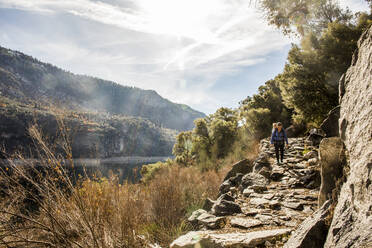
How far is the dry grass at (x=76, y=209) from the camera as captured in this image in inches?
88.9

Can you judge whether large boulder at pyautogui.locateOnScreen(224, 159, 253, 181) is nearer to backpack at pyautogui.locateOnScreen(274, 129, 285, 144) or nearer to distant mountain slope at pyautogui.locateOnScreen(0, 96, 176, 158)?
backpack at pyautogui.locateOnScreen(274, 129, 285, 144)

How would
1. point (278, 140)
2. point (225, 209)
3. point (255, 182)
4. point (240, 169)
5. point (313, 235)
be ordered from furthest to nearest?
point (240, 169)
point (278, 140)
point (255, 182)
point (225, 209)
point (313, 235)

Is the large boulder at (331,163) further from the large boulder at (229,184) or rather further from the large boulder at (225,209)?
the large boulder at (229,184)

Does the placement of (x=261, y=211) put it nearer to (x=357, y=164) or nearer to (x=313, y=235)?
(x=313, y=235)

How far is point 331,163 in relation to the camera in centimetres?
262

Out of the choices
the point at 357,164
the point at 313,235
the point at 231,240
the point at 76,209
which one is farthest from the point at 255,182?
the point at 76,209

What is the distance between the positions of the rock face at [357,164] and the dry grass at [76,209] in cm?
227

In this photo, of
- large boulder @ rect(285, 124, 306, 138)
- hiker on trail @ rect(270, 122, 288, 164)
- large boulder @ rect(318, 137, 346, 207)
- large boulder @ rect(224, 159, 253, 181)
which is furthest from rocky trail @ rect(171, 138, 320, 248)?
large boulder @ rect(285, 124, 306, 138)

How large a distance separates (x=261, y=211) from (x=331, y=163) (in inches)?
75.3

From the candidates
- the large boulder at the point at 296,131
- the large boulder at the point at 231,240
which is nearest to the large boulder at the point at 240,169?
the large boulder at the point at 231,240

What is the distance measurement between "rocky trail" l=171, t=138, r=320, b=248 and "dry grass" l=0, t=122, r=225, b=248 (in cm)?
74

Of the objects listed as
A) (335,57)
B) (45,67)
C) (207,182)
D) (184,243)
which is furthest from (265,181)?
(45,67)

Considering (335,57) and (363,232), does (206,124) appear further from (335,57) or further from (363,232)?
(363,232)

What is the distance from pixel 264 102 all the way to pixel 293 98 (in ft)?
29.2
